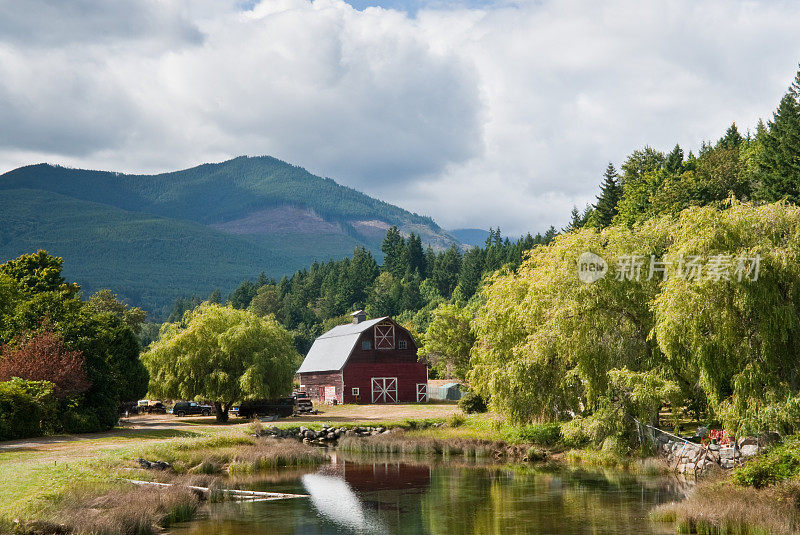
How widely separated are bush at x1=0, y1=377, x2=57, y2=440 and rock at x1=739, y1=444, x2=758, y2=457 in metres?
28.9

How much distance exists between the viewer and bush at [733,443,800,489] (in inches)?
840

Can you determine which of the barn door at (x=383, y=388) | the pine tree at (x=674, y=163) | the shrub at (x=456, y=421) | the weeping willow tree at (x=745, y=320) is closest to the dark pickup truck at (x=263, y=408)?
the shrub at (x=456, y=421)

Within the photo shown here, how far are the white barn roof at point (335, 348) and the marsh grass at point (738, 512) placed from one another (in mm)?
49694

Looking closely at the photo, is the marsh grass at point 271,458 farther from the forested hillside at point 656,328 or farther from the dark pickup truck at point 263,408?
the dark pickup truck at point 263,408

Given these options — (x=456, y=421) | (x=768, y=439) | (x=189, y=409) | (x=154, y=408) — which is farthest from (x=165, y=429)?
(x=768, y=439)

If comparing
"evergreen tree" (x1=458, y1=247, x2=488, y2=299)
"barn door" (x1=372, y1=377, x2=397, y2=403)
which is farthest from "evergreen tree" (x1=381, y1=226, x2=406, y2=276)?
"barn door" (x1=372, y1=377, x2=397, y2=403)

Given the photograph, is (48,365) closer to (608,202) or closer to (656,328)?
(656,328)

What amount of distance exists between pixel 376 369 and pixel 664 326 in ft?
145

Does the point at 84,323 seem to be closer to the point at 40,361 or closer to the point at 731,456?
the point at 40,361

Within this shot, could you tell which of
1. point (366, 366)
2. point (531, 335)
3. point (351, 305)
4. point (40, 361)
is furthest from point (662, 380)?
point (351, 305)

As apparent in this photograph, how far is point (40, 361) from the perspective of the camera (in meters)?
35.6

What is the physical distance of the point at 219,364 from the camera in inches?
1925

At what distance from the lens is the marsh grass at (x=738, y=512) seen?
1823 cm

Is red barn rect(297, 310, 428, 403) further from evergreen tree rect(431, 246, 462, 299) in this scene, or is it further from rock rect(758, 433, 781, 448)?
evergreen tree rect(431, 246, 462, 299)
